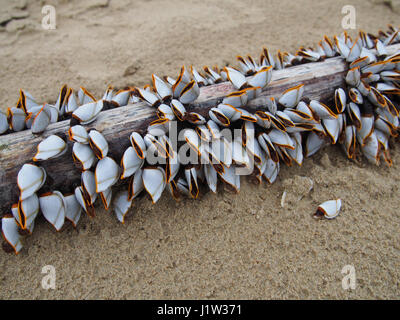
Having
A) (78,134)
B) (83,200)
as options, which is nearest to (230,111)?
(78,134)

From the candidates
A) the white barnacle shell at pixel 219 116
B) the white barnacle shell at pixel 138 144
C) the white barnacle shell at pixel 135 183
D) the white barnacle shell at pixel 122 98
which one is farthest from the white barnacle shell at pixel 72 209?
the white barnacle shell at pixel 219 116

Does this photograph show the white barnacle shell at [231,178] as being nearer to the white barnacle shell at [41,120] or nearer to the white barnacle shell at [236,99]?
the white barnacle shell at [236,99]

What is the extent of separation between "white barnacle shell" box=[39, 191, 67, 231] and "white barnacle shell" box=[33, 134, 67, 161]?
172 mm

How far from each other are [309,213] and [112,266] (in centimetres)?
94

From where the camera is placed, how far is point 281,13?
276 cm

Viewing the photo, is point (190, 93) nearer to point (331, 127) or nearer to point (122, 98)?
point (122, 98)

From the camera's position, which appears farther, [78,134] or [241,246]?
[241,246]

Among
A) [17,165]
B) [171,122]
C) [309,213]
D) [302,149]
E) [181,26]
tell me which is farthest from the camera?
[181,26]

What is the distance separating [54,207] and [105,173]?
0.89 ft

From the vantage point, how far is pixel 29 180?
1138 mm

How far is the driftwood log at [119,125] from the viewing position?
1193mm

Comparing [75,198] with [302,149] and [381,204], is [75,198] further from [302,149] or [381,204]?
[381,204]

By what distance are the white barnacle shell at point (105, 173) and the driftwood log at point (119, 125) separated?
2.3 inches

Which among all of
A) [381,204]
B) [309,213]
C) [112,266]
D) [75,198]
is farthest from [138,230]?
[381,204]
